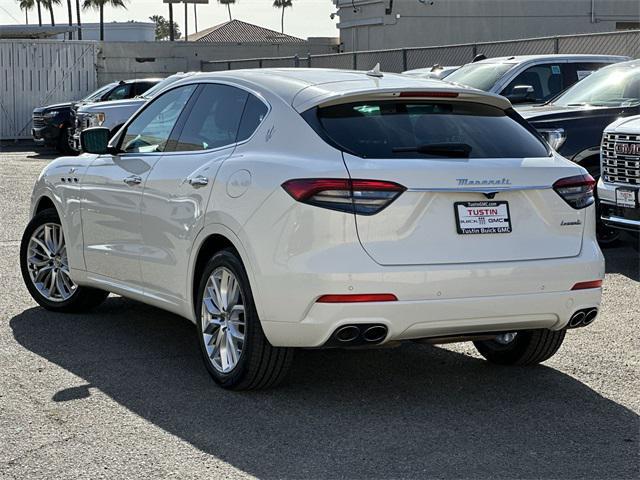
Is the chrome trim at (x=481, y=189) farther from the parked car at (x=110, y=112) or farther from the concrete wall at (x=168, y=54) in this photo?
the concrete wall at (x=168, y=54)

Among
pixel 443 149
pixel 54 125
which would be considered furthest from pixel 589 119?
pixel 54 125

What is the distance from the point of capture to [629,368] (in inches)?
272

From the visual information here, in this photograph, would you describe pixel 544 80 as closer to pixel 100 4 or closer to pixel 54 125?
pixel 54 125

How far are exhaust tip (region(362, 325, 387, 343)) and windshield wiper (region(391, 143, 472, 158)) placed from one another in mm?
898

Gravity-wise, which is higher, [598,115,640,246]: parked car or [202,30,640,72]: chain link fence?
[202,30,640,72]: chain link fence

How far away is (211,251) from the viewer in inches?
255

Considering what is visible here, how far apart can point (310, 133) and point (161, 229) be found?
135cm

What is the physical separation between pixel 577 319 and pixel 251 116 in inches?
81.5

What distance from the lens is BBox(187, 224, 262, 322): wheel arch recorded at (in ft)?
19.4

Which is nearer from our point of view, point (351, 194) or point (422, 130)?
point (351, 194)

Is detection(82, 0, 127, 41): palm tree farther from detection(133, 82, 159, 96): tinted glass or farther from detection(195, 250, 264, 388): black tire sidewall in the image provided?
detection(195, 250, 264, 388): black tire sidewall

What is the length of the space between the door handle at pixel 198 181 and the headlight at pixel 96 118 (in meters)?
15.6

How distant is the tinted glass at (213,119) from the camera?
659cm

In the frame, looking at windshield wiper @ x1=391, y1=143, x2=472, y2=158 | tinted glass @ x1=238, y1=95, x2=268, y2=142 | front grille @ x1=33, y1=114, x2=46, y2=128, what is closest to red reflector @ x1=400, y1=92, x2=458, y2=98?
windshield wiper @ x1=391, y1=143, x2=472, y2=158
